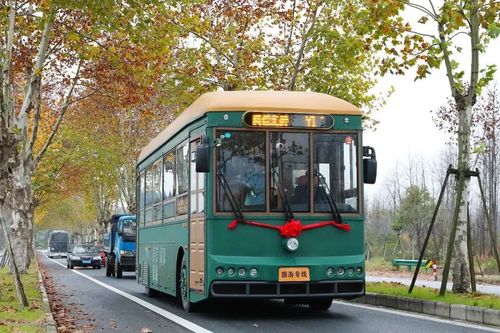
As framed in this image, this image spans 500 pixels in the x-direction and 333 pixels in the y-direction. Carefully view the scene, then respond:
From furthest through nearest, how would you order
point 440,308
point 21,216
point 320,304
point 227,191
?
point 21,216 → point 320,304 → point 440,308 → point 227,191

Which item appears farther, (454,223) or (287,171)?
(454,223)

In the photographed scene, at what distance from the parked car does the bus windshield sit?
108 ft

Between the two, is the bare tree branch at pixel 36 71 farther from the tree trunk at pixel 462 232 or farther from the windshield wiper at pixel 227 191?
the tree trunk at pixel 462 232

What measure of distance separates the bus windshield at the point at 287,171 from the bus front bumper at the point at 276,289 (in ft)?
3.60

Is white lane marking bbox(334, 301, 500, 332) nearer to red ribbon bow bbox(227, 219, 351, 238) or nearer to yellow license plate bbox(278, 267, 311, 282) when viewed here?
yellow license plate bbox(278, 267, 311, 282)

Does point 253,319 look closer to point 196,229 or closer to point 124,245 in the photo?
point 196,229

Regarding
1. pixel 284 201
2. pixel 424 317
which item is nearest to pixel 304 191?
pixel 284 201

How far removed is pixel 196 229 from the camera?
40.2ft

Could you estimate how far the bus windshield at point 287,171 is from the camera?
1169 centimetres

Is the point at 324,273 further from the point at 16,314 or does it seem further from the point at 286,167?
the point at 16,314

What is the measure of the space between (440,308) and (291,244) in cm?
297

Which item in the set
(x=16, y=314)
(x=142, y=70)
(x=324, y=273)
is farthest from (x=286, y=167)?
(x=142, y=70)

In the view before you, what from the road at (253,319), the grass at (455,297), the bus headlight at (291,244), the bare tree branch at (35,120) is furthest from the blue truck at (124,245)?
the bus headlight at (291,244)

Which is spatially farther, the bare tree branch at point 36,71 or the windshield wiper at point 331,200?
the bare tree branch at point 36,71
